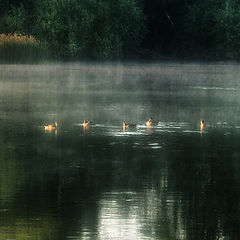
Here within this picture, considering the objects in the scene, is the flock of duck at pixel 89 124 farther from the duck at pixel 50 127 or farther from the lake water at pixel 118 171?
the lake water at pixel 118 171

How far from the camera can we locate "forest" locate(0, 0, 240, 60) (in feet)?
203

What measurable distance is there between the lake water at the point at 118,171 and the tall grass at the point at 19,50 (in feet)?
81.3

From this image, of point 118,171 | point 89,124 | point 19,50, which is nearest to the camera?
point 118,171

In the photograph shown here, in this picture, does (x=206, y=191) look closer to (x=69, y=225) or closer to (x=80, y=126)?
(x=69, y=225)

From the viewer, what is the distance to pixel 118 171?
13.6 m

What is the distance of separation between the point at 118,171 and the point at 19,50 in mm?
41194

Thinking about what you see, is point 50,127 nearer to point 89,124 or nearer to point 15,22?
point 89,124

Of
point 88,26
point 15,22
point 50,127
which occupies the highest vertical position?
point 15,22

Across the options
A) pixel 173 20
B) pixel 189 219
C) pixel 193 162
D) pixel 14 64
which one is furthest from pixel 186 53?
pixel 189 219

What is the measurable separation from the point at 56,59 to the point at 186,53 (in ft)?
61.1

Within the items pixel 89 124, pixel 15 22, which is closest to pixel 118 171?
pixel 89 124

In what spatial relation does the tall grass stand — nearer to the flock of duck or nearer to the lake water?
the lake water

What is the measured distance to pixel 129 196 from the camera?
37.4 ft

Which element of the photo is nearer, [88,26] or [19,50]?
[19,50]
